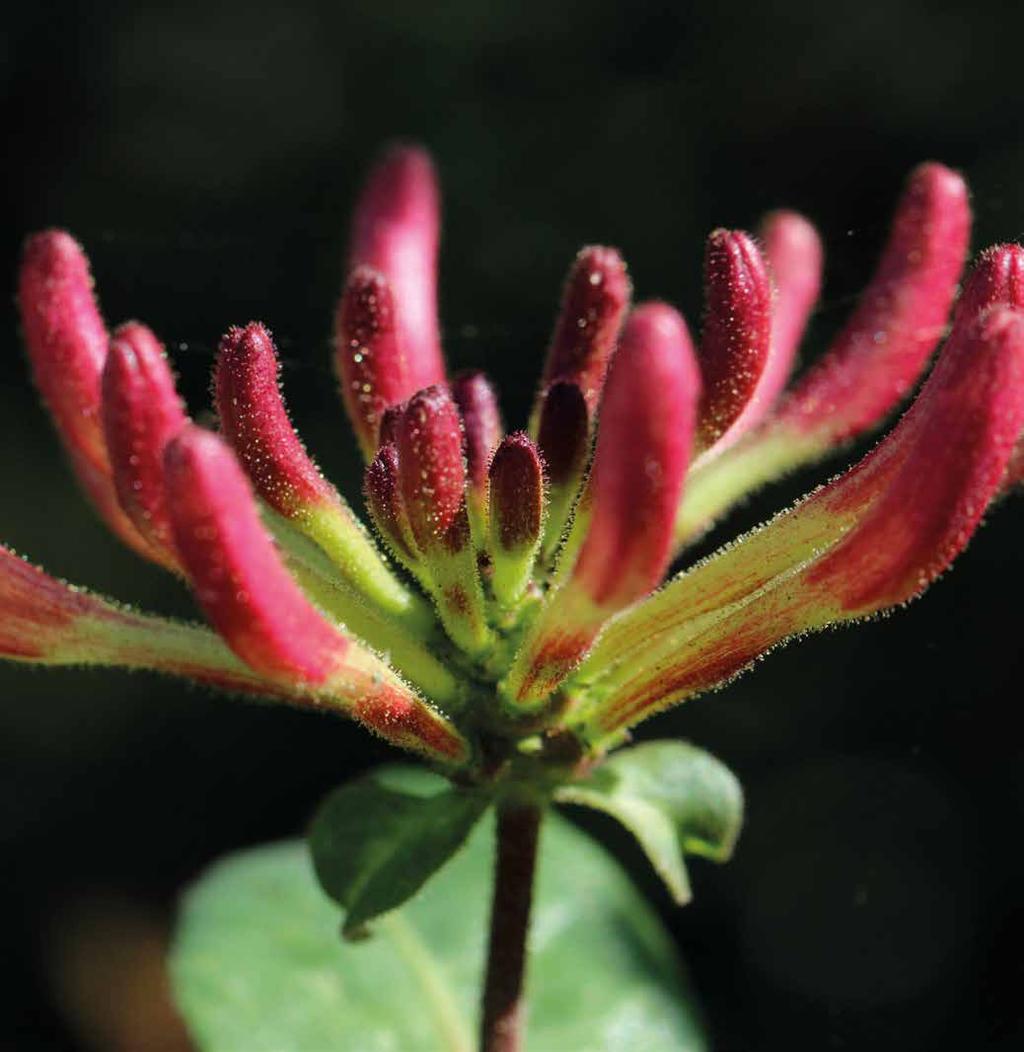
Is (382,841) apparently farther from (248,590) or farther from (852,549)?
(852,549)

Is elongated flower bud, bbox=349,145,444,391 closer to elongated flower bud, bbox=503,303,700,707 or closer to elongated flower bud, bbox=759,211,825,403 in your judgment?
elongated flower bud, bbox=759,211,825,403

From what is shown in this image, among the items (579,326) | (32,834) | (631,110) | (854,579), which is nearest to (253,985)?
(579,326)

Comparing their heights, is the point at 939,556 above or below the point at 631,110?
below

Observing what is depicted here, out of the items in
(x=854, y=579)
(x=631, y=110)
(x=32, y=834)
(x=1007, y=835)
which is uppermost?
(x=631, y=110)

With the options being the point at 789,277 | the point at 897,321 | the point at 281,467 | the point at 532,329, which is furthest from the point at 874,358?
the point at 532,329

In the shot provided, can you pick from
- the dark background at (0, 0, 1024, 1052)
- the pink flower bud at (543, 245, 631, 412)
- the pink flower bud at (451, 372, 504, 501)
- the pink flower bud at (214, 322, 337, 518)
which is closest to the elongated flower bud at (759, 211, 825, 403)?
the pink flower bud at (543, 245, 631, 412)

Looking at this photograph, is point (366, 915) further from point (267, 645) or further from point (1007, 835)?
point (1007, 835)

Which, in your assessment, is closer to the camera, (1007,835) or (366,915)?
(366,915)

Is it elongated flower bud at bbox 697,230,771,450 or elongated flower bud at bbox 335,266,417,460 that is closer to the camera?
elongated flower bud at bbox 697,230,771,450
